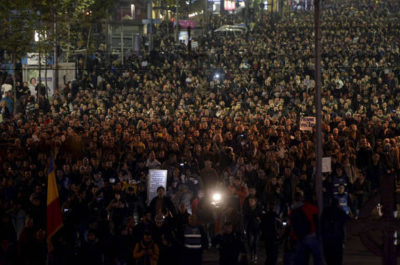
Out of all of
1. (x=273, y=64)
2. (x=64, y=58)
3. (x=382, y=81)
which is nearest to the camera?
(x=382, y=81)

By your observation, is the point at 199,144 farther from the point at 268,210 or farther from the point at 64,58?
the point at 64,58

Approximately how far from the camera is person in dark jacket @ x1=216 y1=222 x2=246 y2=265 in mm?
14453

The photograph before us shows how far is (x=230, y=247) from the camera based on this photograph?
14484mm

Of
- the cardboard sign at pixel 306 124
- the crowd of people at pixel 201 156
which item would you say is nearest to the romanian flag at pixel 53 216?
the crowd of people at pixel 201 156

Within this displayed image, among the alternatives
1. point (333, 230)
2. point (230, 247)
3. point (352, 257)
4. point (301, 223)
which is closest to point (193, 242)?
point (230, 247)

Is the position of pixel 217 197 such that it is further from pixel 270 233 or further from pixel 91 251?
pixel 91 251

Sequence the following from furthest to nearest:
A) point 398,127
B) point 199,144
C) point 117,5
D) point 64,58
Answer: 1. point 117,5
2. point 64,58
3. point 398,127
4. point 199,144

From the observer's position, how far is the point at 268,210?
15.7m

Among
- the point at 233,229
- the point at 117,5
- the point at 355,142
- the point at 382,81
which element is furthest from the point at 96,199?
the point at 117,5

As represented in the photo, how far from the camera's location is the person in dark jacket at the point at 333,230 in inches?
574

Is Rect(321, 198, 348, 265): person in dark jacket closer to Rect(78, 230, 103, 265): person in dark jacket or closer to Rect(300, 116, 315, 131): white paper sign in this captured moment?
Rect(78, 230, 103, 265): person in dark jacket

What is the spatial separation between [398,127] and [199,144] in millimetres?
6723

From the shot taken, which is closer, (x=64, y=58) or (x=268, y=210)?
(x=268, y=210)

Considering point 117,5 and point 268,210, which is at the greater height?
point 117,5
